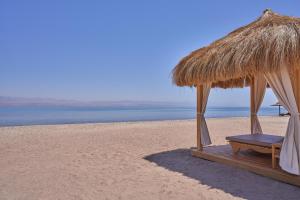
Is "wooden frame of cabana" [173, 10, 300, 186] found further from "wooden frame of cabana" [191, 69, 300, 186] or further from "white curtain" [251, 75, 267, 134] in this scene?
"white curtain" [251, 75, 267, 134]

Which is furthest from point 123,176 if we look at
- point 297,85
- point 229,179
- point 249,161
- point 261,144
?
point 297,85

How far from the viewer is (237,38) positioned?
3.89 metres

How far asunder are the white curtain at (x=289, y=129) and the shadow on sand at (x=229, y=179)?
0.24 metres

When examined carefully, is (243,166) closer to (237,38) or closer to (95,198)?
(237,38)

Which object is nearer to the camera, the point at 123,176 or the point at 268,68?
the point at 268,68

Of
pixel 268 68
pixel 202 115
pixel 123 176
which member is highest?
pixel 268 68

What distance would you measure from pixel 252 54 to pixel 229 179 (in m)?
1.54

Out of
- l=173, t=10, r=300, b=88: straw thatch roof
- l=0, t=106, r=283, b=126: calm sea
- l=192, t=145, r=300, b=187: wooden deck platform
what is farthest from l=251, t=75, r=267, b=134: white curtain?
l=0, t=106, r=283, b=126: calm sea

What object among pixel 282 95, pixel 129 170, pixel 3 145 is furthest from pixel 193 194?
pixel 3 145

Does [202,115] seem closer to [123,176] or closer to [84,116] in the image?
[123,176]

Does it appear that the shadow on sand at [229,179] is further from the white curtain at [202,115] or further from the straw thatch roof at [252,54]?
the straw thatch roof at [252,54]

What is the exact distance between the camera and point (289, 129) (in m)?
3.32

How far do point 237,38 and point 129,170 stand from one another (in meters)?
2.39

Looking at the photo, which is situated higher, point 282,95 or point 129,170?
point 282,95
